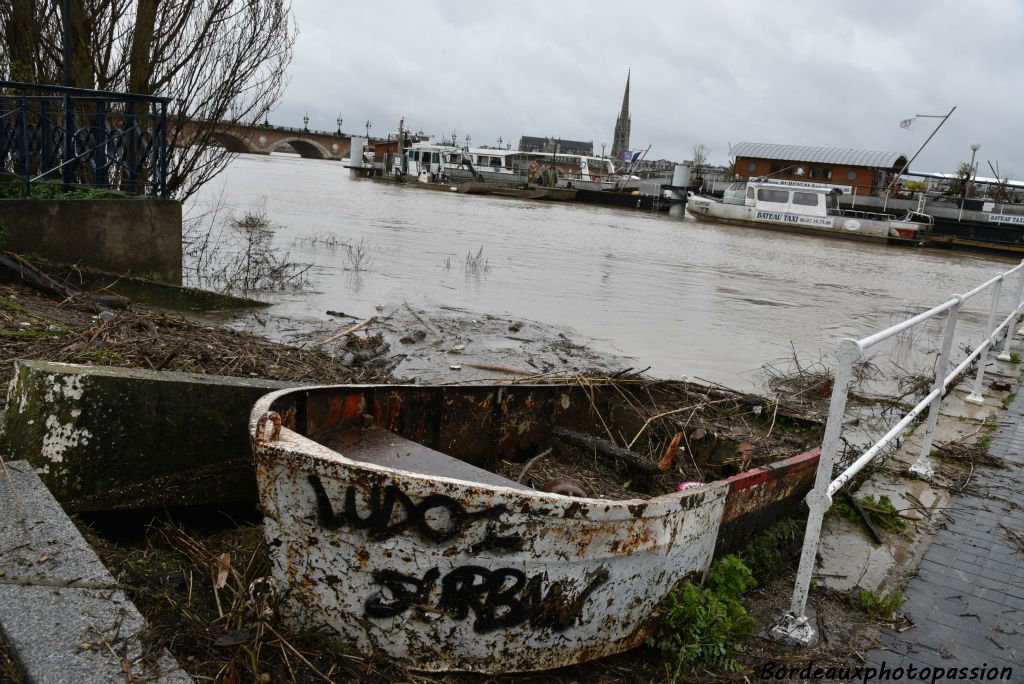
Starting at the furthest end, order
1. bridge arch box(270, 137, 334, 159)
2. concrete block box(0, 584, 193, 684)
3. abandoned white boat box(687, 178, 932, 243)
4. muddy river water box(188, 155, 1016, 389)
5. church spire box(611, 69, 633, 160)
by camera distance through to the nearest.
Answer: church spire box(611, 69, 633, 160) < bridge arch box(270, 137, 334, 159) < abandoned white boat box(687, 178, 932, 243) < muddy river water box(188, 155, 1016, 389) < concrete block box(0, 584, 193, 684)

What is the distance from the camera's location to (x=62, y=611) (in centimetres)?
249

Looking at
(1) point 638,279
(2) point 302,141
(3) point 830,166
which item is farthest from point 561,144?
(1) point 638,279

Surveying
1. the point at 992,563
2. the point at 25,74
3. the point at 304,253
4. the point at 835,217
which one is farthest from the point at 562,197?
the point at 992,563

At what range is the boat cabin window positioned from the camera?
3797 centimetres

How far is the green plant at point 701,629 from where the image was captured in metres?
3.03

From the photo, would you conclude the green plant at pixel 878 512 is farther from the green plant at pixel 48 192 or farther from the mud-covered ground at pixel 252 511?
the green plant at pixel 48 192

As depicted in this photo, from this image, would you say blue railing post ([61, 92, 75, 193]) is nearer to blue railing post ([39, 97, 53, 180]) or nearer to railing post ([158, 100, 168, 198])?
blue railing post ([39, 97, 53, 180])

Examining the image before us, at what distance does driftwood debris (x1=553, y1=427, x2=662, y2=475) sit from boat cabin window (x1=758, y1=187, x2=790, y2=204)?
36.2 m

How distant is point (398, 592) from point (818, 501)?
5.28 feet

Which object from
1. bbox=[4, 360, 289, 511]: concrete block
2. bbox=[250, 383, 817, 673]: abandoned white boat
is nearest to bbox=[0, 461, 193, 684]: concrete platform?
bbox=[4, 360, 289, 511]: concrete block

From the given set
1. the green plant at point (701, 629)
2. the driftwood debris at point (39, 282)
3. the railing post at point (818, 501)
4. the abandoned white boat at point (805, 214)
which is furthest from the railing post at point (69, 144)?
the abandoned white boat at point (805, 214)

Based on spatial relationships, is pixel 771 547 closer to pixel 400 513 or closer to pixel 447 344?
pixel 400 513

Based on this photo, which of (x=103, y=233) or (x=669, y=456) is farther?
(x=103, y=233)

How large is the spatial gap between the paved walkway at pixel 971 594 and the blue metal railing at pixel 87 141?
8413 millimetres
